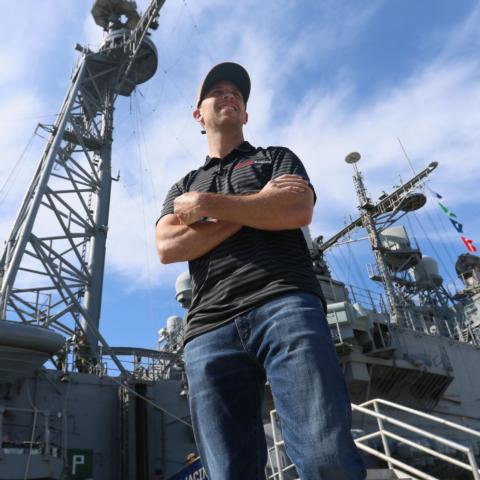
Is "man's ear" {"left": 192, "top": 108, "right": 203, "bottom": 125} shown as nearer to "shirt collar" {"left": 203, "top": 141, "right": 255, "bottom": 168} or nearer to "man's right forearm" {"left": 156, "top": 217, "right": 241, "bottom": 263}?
"shirt collar" {"left": 203, "top": 141, "right": 255, "bottom": 168}

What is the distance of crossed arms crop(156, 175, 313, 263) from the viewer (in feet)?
5.04

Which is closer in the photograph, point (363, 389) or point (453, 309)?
point (363, 389)

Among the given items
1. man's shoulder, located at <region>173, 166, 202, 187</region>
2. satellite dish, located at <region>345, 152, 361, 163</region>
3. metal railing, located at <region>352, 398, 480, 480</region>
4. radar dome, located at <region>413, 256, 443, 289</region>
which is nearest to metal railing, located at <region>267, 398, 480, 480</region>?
metal railing, located at <region>352, 398, 480, 480</region>

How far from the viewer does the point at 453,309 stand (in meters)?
24.1

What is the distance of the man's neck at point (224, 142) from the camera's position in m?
1.97

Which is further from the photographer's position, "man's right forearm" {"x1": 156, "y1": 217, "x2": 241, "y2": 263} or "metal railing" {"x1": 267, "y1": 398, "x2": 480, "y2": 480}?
"metal railing" {"x1": 267, "y1": 398, "x2": 480, "y2": 480}

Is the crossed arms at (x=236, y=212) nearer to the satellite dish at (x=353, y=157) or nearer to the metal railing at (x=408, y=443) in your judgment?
the metal railing at (x=408, y=443)

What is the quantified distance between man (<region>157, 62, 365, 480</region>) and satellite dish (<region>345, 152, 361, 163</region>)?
26.1 m

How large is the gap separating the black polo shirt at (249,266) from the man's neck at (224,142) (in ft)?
0.56

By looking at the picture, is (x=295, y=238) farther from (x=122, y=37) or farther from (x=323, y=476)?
(x=122, y=37)

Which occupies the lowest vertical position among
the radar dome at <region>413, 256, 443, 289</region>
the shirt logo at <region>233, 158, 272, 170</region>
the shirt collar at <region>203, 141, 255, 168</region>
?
the shirt logo at <region>233, 158, 272, 170</region>

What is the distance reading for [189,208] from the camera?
5.27ft

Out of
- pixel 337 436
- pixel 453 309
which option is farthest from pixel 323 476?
pixel 453 309

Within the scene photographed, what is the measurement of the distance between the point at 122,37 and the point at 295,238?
57.3 ft
